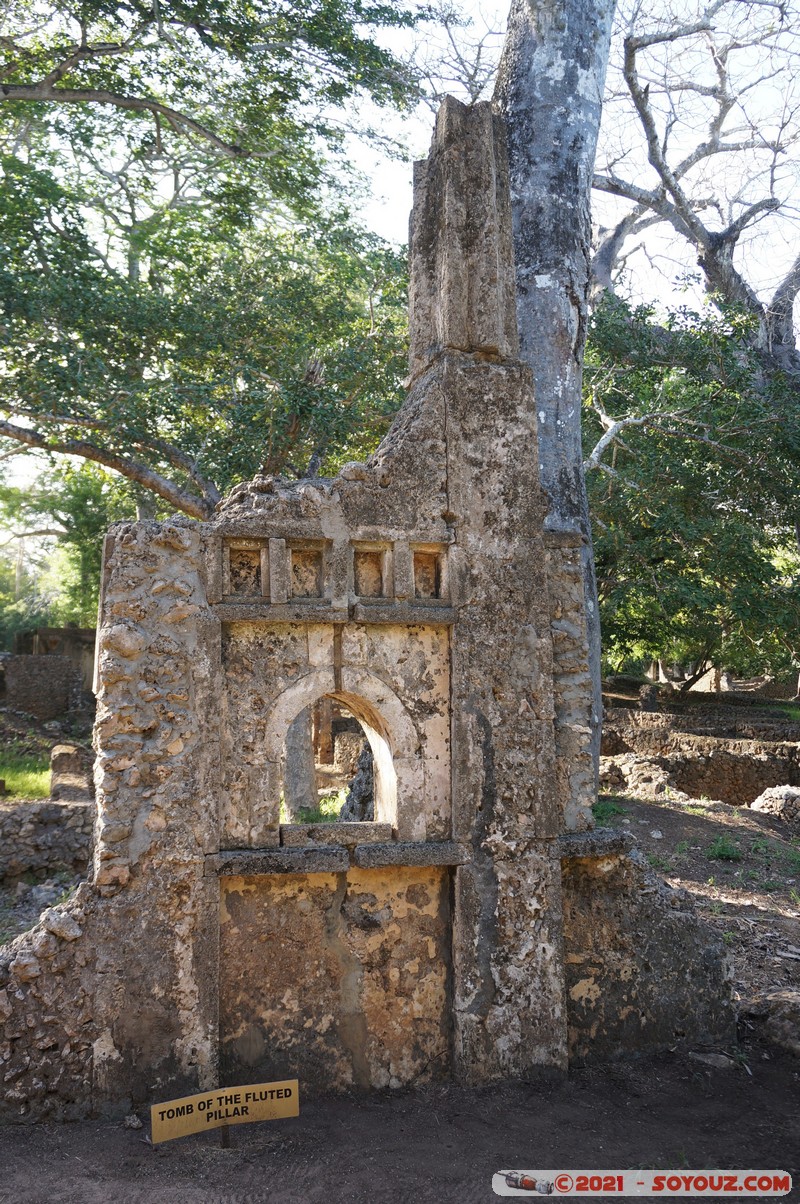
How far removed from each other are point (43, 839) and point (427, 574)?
569 cm

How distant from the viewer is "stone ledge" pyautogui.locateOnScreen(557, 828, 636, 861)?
4.93 meters

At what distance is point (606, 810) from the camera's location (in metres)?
10.7

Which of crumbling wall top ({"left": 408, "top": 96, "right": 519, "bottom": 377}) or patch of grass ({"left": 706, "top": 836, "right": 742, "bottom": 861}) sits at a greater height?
crumbling wall top ({"left": 408, "top": 96, "right": 519, "bottom": 377})

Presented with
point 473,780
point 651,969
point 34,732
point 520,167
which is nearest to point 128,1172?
point 473,780

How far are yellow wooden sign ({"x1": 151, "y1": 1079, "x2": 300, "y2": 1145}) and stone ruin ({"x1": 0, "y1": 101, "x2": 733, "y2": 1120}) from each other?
1.48 feet

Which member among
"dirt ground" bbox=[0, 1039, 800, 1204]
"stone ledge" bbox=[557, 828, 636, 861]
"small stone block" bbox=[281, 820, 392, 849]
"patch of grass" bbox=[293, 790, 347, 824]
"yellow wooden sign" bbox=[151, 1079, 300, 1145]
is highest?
"small stone block" bbox=[281, 820, 392, 849]

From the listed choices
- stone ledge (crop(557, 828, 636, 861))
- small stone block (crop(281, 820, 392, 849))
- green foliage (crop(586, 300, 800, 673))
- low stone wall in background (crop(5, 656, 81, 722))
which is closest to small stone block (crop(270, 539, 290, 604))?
small stone block (crop(281, 820, 392, 849))

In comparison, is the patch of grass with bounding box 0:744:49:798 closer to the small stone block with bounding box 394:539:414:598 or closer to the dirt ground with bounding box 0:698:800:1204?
the dirt ground with bounding box 0:698:800:1204

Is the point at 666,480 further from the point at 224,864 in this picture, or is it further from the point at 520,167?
the point at 224,864

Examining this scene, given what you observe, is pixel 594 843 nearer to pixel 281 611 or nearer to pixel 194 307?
pixel 281 611

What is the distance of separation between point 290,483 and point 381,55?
10.4 metres

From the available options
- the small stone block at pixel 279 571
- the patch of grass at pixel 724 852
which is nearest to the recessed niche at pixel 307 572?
the small stone block at pixel 279 571

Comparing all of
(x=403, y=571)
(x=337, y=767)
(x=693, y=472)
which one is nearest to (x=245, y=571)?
(x=403, y=571)

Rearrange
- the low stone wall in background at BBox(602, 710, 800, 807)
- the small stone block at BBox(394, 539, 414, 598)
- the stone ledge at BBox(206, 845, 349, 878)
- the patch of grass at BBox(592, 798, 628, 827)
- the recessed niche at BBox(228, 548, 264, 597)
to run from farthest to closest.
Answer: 1. the low stone wall in background at BBox(602, 710, 800, 807)
2. the patch of grass at BBox(592, 798, 628, 827)
3. the small stone block at BBox(394, 539, 414, 598)
4. the recessed niche at BBox(228, 548, 264, 597)
5. the stone ledge at BBox(206, 845, 349, 878)
